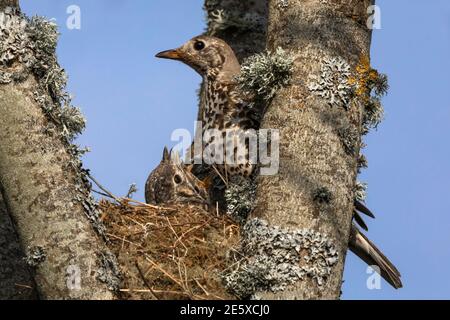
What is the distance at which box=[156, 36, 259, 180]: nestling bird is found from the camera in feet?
22.8

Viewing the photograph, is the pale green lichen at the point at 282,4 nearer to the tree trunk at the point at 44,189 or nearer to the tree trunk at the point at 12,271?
the tree trunk at the point at 44,189

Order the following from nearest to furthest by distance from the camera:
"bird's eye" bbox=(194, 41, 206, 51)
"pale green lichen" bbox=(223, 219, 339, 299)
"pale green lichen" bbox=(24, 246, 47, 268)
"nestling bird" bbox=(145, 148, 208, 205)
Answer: "pale green lichen" bbox=(24, 246, 47, 268), "pale green lichen" bbox=(223, 219, 339, 299), "nestling bird" bbox=(145, 148, 208, 205), "bird's eye" bbox=(194, 41, 206, 51)

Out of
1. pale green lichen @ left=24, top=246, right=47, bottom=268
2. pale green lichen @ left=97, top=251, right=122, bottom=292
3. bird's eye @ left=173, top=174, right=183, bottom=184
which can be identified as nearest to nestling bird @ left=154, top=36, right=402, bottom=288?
bird's eye @ left=173, top=174, right=183, bottom=184

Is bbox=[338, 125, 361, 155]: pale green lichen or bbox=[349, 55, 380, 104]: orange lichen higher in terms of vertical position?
bbox=[349, 55, 380, 104]: orange lichen

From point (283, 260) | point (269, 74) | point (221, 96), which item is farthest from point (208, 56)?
point (283, 260)

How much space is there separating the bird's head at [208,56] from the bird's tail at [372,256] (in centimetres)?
152

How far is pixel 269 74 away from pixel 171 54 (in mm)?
3126

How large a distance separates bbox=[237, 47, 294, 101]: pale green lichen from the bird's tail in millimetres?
2075

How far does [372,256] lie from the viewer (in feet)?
22.6

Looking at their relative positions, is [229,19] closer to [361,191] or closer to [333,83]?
[361,191]

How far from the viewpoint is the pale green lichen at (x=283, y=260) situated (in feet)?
14.2

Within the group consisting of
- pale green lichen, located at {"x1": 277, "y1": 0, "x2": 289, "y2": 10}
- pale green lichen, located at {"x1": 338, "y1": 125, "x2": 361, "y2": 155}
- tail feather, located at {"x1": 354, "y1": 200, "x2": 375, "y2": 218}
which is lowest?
tail feather, located at {"x1": 354, "y1": 200, "x2": 375, "y2": 218}

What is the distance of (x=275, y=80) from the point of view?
16.0 ft

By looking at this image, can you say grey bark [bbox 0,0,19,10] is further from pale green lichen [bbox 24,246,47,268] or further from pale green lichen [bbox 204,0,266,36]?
pale green lichen [bbox 204,0,266,36]
